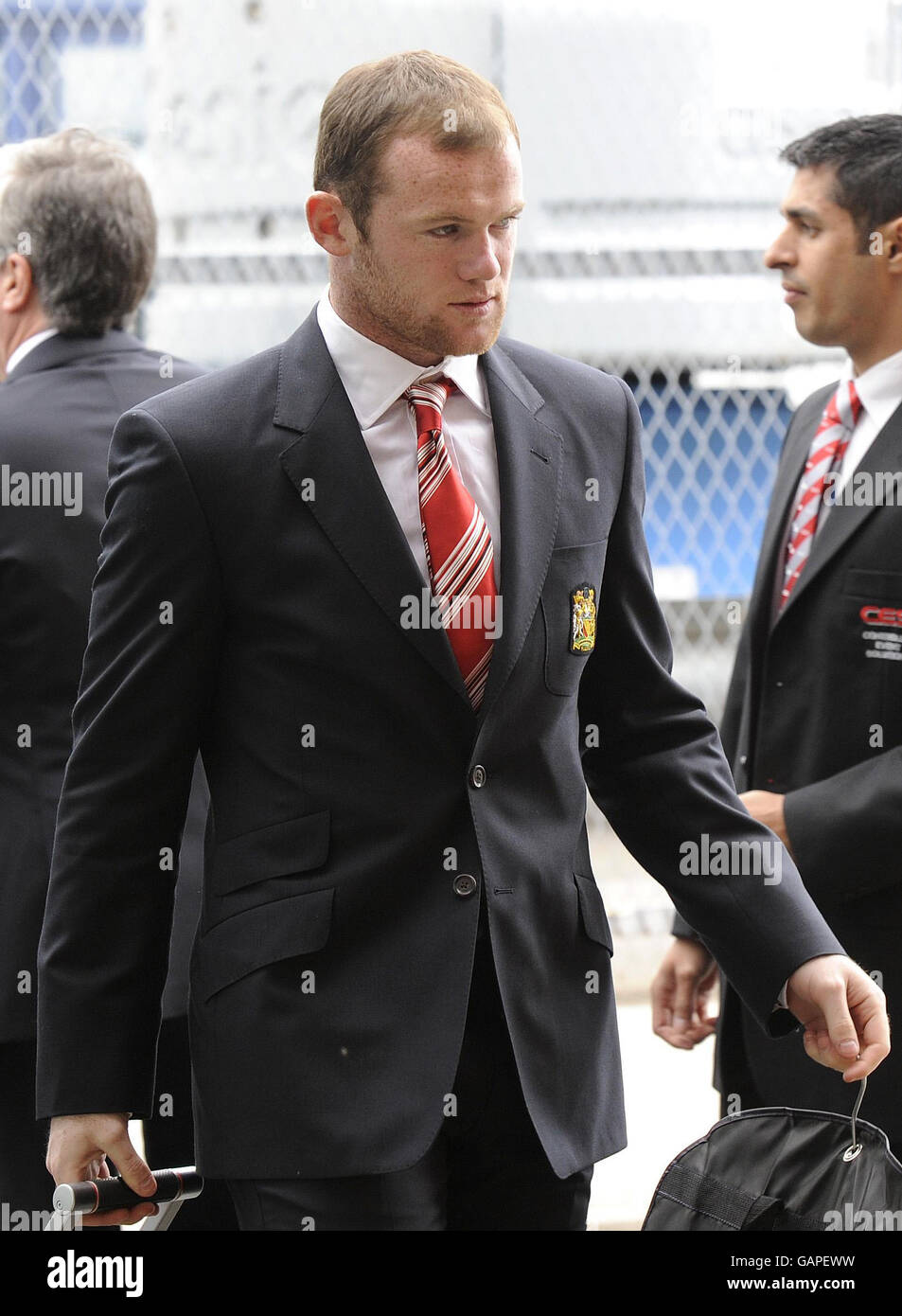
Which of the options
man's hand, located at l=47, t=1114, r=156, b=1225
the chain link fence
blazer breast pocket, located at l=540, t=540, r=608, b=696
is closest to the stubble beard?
blazer breast pocket, located at l=540, t=540, r=608, b=696

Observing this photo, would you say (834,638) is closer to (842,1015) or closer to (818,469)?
(818,469)

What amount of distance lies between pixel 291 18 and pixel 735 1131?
326cm

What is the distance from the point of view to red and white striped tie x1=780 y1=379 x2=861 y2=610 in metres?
2.61

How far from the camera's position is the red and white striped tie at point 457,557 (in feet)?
5.57

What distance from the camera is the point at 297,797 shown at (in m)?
1.67

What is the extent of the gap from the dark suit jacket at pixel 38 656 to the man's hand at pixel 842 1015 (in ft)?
2.77

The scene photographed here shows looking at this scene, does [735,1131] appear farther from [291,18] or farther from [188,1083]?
[291,18]

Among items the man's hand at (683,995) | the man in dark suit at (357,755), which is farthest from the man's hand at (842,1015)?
the man's hand at (683,995)

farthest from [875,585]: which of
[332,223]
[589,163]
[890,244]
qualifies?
[589,163]

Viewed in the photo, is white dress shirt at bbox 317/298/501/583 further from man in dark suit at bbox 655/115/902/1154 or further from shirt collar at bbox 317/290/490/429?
man in dark suit at bbox 655/115/902/1154

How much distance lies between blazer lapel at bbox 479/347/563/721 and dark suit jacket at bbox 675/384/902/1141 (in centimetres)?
80

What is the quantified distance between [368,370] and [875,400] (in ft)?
3.62

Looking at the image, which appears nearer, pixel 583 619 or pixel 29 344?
pixel 583 619

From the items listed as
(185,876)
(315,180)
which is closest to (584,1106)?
(185,876)
